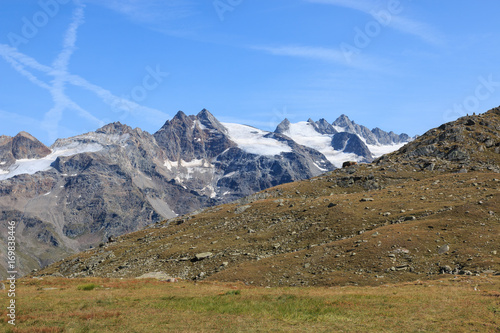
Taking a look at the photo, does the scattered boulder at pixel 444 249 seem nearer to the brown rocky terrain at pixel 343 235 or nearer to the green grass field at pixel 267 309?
the brown rocky terrain at pixel 343 235

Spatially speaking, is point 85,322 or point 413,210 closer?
point 85,322

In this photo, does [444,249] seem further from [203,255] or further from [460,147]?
[460,147]

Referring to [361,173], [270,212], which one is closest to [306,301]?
[270,212]

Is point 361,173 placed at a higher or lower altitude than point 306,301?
higher

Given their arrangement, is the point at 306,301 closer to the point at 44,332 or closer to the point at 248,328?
the point at 248,328

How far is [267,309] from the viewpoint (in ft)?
116

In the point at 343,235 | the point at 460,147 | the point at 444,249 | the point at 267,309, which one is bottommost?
the point at 267,309

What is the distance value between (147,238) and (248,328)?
73.9 m

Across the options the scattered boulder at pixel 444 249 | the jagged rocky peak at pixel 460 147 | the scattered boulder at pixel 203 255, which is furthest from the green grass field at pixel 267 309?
the jagged rocky peak at pixel 460 147

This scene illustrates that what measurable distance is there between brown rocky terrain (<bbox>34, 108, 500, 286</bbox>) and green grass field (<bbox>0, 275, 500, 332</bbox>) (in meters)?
11.6

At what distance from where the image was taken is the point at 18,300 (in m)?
39.3

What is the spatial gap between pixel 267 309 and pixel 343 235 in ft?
126

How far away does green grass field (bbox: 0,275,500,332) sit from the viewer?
97.2 ft

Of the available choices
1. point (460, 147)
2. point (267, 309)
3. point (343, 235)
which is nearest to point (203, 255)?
point (343, 235)
